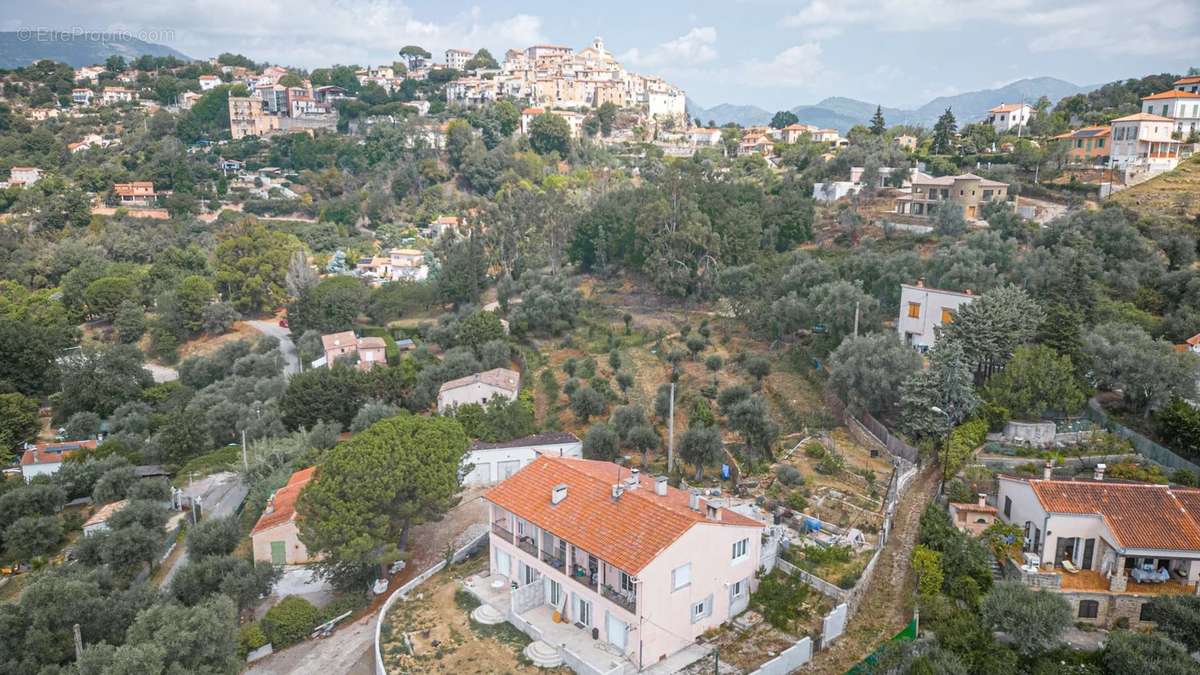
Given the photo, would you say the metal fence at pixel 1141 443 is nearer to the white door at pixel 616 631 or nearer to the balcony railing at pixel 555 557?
the white door at pixel 616 631

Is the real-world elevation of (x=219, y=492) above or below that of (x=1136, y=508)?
below

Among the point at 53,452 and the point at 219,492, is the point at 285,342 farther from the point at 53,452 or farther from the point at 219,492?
the point at 219,492

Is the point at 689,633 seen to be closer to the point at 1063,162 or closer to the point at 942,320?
the point at 942,320

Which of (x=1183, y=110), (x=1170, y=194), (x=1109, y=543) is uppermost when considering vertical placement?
(x=1183, y=110)

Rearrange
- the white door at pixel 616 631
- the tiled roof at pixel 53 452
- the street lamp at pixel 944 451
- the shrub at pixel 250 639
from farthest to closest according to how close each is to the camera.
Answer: the tiled roof at pixel 53 452 → the street lamp at pixel 944 451 → the shrub at pixel 250 639 → the white door at pixel 616 631

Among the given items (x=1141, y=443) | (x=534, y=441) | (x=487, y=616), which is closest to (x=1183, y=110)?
(x=1141, y=443)

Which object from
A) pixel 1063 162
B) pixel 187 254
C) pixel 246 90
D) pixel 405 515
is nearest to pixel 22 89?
pixel 246 90

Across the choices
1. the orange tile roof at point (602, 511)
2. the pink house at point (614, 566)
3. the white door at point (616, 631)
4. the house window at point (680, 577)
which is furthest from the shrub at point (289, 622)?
the house window at point (680, 577)
